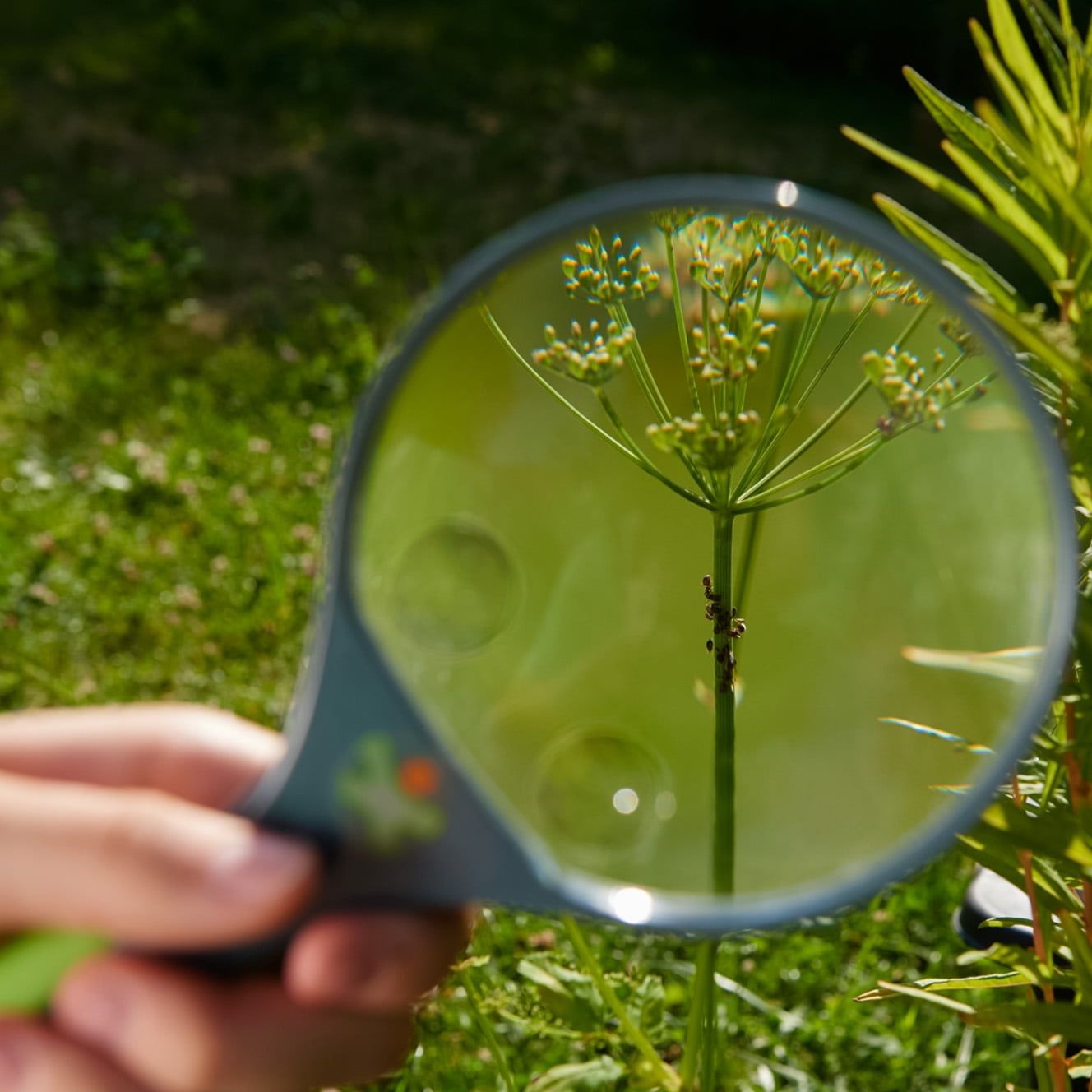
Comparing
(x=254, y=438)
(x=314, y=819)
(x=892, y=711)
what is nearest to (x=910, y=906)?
(x=892, y=711)

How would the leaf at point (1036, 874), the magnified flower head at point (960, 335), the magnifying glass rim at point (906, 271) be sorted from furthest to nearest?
1. the leaf at point (1036, 874)
2. the magnified flower head at point (960, 335)
3. the magnifying glass rim at point (906, 271)

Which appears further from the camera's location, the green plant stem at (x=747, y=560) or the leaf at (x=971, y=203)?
the green plant stem at (x=747, y=560)

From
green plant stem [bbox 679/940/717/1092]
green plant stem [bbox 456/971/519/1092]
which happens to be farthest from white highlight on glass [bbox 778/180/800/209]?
green plant stem [bbox 456/971/519/1092]

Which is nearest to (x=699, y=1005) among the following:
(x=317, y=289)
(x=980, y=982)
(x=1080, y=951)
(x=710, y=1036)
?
(x=710, y=1036)

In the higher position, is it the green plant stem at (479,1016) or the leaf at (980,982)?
the leaf at (980,982)

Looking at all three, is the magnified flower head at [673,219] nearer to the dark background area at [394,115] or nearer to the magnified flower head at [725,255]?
the magnified flower head at [725,255]

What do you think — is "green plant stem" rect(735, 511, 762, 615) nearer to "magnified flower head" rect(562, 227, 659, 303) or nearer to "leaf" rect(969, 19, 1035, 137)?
"magnified flower head" rect(562, 227, 659, 303)

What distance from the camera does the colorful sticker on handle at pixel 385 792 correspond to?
67 cm

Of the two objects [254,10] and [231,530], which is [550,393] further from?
[254,10]

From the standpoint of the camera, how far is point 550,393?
0.96m

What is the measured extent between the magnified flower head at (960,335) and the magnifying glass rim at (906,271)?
9 centimetres

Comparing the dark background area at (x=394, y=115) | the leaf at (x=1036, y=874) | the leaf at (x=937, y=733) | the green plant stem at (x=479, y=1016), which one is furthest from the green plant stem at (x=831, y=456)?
the dark background area at (x=394, y=115)

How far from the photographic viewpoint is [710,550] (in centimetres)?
104

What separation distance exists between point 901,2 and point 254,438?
10.8 feet
